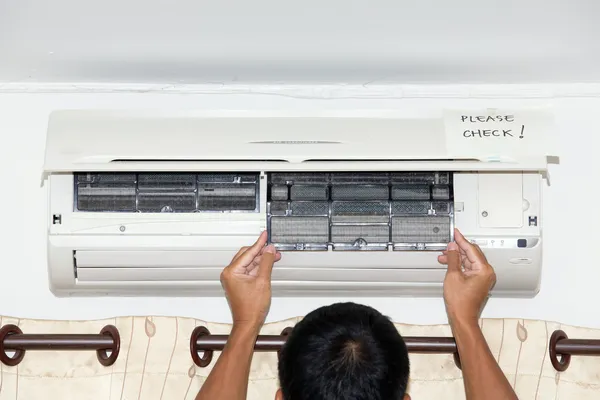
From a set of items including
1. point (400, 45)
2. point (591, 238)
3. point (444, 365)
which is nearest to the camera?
point (400, 45)

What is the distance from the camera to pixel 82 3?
44.7 inches

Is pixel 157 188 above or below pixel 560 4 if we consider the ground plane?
below

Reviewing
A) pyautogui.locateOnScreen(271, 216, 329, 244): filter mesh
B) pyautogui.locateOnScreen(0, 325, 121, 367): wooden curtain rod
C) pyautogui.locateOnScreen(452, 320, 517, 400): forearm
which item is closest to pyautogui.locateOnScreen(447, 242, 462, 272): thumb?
pyautogui.locateOnScreen(452, 320, 517, 400): forearm

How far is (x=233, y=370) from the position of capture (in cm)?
128

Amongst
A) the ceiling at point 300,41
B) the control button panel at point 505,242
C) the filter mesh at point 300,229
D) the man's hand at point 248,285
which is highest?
the ceiling at point 300,41

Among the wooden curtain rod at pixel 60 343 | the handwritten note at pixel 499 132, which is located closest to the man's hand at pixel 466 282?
the handwritten note at pixel 499 132

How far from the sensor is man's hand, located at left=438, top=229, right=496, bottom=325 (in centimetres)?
135

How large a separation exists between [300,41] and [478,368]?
687 millimetres

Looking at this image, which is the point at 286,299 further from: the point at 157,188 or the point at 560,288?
the point at 560,288

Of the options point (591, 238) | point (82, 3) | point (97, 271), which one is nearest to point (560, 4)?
point (591, 238)

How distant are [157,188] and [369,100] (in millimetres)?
521

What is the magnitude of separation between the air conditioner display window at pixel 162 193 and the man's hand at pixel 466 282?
1.35 feet

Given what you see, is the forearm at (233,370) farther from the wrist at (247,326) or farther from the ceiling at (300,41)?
the ceiling at (300,41)

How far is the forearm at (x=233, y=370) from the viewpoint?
4.13 feet
